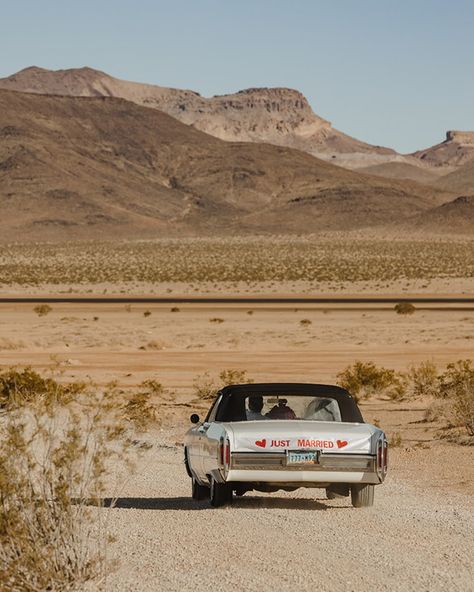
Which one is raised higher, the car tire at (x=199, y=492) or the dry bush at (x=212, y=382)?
the car tire at (x=199, y=492)

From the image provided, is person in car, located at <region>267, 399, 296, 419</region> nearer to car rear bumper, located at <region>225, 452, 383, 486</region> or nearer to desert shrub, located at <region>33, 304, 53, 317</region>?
car rear bumper, located at <region>225, 452, 383, 486</region>

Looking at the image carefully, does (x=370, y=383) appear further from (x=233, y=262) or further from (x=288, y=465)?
(x=233, y=262)

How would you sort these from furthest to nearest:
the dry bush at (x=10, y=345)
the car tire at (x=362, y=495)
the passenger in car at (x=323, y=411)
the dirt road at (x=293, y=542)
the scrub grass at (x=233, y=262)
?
1. the scrub grass at (x=233, y=262)
2. the dry bush at (x=10, y=345)
3. the passenger in car at (x=323, y=411)
4. the car tire at (x=362, y=495)
5. the dirt road at (x=293, y=542)

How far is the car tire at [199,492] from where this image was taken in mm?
12539

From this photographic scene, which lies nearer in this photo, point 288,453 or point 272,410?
point 288,453

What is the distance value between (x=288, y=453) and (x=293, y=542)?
118 centimetres

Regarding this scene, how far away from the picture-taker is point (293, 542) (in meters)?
10.3

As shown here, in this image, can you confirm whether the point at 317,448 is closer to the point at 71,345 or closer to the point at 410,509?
the point at 410,509

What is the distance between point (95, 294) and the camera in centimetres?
7569

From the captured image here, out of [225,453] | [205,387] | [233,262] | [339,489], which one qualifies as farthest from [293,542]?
[233,262]

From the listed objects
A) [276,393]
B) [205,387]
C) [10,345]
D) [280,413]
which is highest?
[276,393]

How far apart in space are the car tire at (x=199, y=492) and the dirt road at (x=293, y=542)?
80 millimetres

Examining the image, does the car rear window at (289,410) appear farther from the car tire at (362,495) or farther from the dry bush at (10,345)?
the dry bush at (10,345)

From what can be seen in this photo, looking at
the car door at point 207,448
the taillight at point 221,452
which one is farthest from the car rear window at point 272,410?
the taillight at point 221,452
